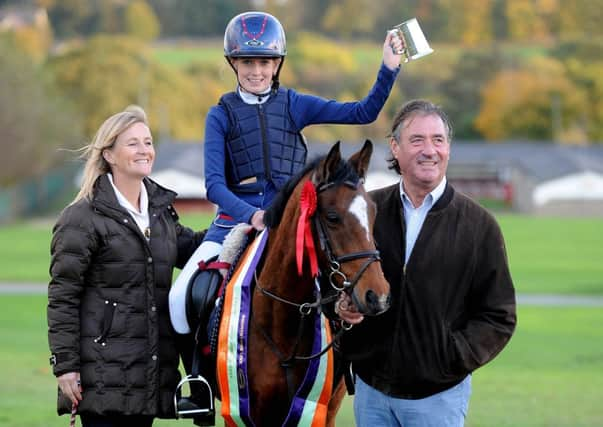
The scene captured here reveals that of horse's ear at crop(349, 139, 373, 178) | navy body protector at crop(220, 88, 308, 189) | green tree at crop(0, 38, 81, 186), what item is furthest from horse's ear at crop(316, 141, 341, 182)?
green tree at crop(0, 38, 81, 186)

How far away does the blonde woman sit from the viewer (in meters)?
5.93

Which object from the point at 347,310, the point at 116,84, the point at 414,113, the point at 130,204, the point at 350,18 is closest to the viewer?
the point at 347,310

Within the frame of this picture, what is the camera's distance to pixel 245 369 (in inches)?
240


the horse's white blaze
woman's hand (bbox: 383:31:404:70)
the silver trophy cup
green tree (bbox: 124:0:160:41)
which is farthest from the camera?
green tree (bbox: 124:0:160:41)

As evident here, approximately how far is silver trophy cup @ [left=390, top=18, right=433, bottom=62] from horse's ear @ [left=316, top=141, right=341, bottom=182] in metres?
0.92

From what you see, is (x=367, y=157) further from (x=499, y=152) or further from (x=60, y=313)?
(x=499, y=152)

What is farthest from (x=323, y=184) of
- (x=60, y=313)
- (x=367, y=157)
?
(x=60, y=313)

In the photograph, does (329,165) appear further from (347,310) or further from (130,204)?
(130,204)

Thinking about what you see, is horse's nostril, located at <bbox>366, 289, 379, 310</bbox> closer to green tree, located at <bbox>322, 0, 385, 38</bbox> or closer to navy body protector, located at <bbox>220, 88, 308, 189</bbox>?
navy body protector, located at <bbox>220, 88, 308, 189</bbox>

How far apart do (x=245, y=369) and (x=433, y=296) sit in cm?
127

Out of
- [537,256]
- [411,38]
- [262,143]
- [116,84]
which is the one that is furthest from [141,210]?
[116,84]

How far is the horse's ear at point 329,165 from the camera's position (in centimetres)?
543

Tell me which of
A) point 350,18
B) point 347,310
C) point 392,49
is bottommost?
point 347,310

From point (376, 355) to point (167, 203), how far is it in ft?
5.35
